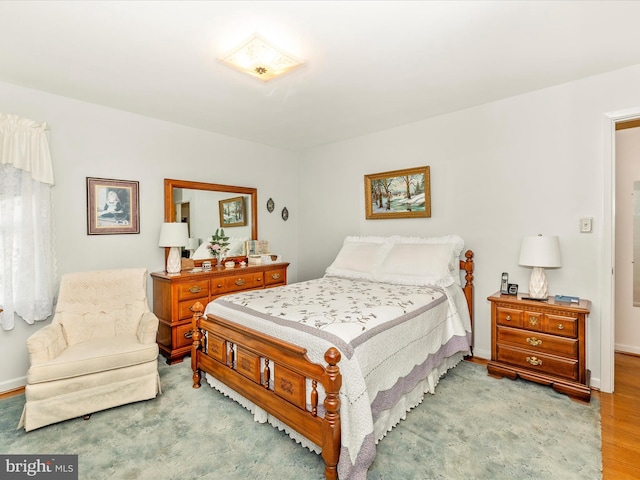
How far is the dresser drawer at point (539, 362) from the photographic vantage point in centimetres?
248

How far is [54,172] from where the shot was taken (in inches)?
115

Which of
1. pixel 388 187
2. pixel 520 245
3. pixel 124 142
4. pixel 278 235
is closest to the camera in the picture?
pixel 520 245

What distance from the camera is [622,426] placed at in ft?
6.98

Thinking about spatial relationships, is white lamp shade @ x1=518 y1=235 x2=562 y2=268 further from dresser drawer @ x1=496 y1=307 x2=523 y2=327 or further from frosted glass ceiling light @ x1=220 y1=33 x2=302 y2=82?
frosted glass ceiling light @ x1=220 y1=33 x2=302 y2=82

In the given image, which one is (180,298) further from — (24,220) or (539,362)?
(539,362)

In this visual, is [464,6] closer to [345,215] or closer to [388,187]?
[388,187]

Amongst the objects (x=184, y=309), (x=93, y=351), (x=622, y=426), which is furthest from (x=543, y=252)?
(x=93, y=351)

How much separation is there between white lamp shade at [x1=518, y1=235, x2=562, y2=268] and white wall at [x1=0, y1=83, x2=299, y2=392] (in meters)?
3.46

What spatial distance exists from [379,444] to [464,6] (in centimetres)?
261

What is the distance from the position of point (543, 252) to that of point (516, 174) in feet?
2.79

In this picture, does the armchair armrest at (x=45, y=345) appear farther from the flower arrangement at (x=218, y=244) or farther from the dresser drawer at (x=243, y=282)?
the flower arrangement at (x=218, y=244)

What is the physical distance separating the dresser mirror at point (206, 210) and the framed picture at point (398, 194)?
165 centimetres

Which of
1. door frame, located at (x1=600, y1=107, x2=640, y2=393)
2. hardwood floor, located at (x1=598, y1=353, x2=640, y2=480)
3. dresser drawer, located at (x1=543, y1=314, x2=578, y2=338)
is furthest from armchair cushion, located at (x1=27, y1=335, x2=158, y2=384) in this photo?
door frame, located at (x1=600, y1=107, x2=640, y2=393)

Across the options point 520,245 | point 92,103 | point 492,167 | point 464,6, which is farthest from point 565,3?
point 92,103
